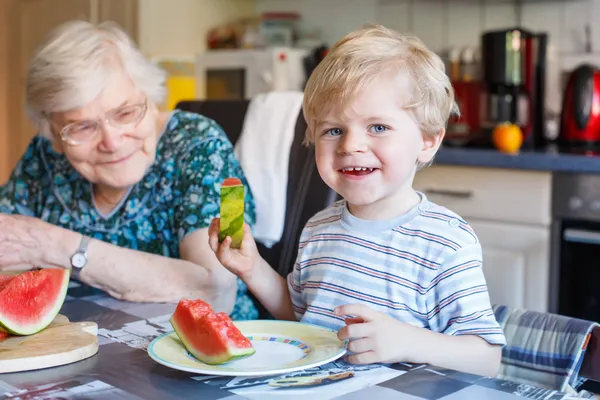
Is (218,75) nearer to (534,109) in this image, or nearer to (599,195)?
(534,109)

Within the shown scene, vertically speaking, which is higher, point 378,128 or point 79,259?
point 378,128

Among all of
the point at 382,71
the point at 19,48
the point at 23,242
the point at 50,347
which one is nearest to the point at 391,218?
the point at 382,71

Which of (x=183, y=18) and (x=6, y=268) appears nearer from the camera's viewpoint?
(x=6, y=268)

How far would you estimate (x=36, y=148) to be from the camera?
1932mm

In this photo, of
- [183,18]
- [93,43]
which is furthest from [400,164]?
[183,18]

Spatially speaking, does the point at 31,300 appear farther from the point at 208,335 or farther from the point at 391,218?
the point at 391,218

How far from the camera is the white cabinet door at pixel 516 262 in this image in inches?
113

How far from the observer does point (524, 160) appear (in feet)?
9.31

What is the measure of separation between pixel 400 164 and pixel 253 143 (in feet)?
2.79

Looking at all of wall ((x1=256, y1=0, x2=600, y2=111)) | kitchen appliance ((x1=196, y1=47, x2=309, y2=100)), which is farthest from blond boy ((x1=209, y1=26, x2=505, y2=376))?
kitchen appliance ((x1=196, y1=47, x2=309, y2=100))

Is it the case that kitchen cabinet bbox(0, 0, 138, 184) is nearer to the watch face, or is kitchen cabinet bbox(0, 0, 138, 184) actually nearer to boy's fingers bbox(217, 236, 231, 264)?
the watch face

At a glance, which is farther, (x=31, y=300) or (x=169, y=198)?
(x=169, y=198)

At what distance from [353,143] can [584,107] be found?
7.10ft

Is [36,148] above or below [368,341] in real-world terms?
above
